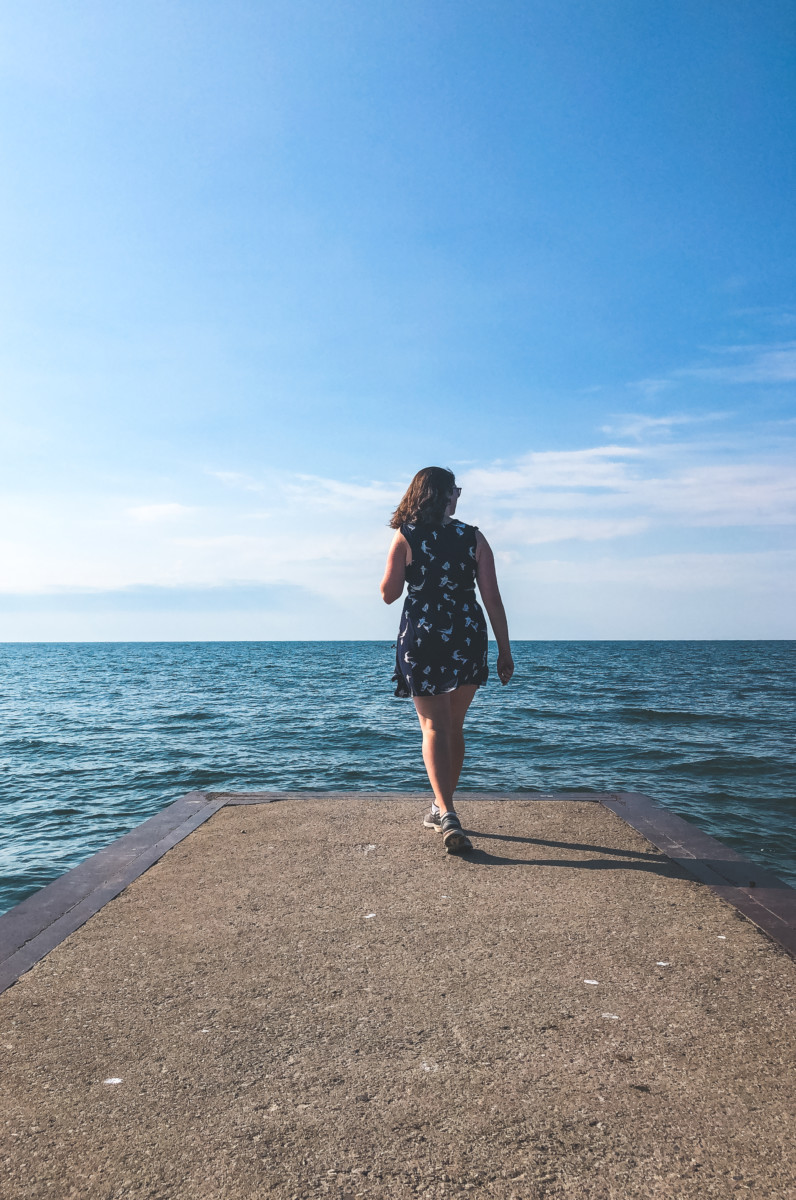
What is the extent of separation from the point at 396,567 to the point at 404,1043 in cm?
237

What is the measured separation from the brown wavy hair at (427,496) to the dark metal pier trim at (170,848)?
204cm

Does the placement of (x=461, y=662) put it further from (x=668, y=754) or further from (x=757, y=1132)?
(x=668, y=754)

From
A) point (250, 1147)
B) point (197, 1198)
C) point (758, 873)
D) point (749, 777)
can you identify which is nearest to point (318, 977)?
point (250, 1147)

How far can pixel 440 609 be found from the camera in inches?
156

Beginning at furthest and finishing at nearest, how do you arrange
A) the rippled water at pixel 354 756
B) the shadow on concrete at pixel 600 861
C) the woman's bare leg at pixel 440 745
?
the rippled water at pixel 354 756
the woman's bare leg at pixel 440 745
the shadow on concrete at pixel 600 861

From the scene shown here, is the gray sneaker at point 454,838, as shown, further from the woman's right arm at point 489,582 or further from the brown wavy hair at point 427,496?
the brown wavy hair at point 427,496

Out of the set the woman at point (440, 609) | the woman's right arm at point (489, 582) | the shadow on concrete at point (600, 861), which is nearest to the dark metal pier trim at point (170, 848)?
the shadow on concrete at point (600, 861)

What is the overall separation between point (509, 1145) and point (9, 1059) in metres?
1.35

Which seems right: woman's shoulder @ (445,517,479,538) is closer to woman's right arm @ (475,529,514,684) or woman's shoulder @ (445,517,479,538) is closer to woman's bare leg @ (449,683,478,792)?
woman's right arm @ (475,529,514,684)

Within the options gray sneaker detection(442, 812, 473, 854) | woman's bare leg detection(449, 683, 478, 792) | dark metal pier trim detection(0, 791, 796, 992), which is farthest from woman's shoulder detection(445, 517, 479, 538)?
dark metal pier trim detection(0, 791, 796, 992)

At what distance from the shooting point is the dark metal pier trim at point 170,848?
2752 millimetres

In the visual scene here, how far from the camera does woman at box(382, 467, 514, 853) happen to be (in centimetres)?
390

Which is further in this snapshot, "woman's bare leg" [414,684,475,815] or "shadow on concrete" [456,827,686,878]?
"woman's bare leg" [414,684,475,815]

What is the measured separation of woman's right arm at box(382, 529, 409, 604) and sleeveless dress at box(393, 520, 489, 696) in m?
0.04
